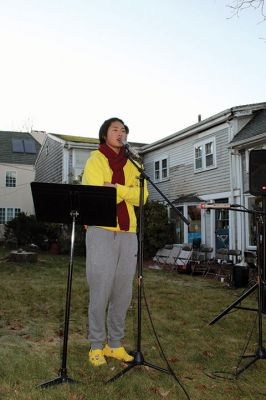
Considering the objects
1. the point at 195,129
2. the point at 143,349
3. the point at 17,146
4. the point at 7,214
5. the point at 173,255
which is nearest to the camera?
the point at 143,349

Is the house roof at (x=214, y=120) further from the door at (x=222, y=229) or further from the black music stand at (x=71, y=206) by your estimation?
the black music stand at (x=71, y=206)

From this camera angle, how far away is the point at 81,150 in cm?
2006

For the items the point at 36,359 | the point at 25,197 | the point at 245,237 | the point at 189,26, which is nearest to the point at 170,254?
the point at 245,237

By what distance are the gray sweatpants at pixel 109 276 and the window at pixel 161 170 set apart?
14.5 metres

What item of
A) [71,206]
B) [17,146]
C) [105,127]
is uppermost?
[17,146]

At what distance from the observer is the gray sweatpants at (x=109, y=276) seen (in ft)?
11.2

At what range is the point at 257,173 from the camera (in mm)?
5105


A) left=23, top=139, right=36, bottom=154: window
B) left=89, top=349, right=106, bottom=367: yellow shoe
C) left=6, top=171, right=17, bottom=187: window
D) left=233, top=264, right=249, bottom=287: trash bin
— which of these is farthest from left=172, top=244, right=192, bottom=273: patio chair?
left=23, top=139, right=36, bottom=154: window

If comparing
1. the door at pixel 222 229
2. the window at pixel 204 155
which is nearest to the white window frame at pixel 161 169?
the window at pixel 204 155

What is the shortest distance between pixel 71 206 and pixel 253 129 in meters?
11.0

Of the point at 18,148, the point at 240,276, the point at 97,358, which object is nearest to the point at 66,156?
the point at 18,148

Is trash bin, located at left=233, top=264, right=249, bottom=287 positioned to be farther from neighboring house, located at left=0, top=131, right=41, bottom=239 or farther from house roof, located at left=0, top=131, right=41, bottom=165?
house roof, located at left=0, top=131, right=41, bottom=165

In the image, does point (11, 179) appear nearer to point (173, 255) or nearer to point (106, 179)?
point (173, 255)

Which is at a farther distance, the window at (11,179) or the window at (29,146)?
the window at (29,146)
